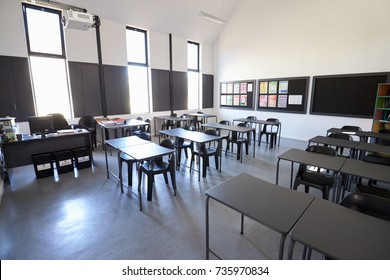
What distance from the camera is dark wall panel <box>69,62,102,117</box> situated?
5895 mm

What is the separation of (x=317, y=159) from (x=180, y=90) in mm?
6782

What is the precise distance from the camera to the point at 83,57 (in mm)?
5941

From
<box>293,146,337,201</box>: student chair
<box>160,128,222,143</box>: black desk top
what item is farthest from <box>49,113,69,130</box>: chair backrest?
<box>293,146,337,201</box>: student chair

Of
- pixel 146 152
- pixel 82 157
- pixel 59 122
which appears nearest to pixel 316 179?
pixel 146 152

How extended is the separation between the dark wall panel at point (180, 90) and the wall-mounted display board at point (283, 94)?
10.0 feet

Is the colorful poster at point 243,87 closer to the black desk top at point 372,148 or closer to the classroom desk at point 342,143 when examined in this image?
the classroom desk at point 342,143

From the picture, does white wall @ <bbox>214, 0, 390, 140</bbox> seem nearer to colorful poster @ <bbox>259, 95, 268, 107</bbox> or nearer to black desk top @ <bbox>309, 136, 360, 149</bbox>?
colorful poster @ <bbox>259, 95, 268, 107</bbox>

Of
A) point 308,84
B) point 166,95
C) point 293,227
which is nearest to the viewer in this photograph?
point 293,227

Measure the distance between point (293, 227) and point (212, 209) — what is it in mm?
1613

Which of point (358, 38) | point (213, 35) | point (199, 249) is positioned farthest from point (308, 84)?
point (199, 249)

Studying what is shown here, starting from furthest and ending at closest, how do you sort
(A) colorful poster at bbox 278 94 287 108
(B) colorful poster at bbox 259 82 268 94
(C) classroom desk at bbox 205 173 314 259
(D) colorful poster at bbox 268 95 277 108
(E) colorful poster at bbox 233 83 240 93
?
1. (E) colorful poster at bbox 233 83 240 93
2. (B) colorful poster at bbox 259 82 268 94
3. (D) colorful poster at bbox 268 95 277 108
4. (A) colorful poster at bbox 278 94 287 108
5. (C) classroom desk at bbox 205 173 314 259

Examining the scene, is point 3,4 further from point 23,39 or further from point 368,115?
point 368,115

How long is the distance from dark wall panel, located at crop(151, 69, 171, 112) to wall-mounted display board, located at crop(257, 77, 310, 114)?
363 centimetres

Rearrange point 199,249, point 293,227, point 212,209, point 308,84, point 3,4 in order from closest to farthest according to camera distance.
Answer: point 293,227, point 199,249, point 212,209, point 3,4, point 308,84
